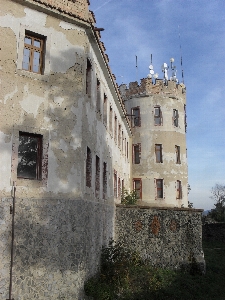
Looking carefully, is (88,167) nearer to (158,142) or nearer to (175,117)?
(158,142)

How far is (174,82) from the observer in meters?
26.6

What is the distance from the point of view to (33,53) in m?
9.67

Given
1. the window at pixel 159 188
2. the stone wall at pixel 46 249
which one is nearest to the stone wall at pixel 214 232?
the window at pixel 159 188

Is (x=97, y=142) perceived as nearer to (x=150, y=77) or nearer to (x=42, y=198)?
(x=42, y=198)

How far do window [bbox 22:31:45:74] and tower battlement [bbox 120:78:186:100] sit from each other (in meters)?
16.9

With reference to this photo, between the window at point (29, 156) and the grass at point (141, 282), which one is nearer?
the window at point (29, 156)

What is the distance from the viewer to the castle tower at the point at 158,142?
81.2 ft

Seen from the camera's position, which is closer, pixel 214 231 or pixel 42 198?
pixel 42 198

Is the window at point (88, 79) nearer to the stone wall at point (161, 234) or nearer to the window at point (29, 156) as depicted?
the window at point (29, 156)

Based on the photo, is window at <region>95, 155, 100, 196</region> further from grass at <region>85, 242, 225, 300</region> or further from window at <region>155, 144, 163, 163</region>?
window at <region>155, 144, 163, 163</region>

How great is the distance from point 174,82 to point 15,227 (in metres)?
21.2

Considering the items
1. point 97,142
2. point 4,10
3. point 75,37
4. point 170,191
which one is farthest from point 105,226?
point 170,191

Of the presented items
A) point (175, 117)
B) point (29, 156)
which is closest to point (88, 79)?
point (29, 156)

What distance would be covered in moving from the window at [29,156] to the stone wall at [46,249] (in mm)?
769
